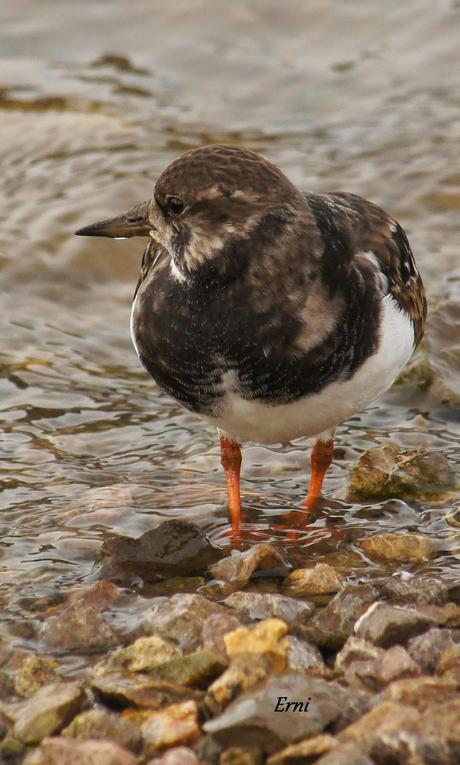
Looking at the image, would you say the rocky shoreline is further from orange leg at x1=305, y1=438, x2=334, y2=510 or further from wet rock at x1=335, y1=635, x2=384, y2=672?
orange leg at x1=305, y1=438, x2=334, y2=510

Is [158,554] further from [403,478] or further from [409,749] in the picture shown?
[409,749]

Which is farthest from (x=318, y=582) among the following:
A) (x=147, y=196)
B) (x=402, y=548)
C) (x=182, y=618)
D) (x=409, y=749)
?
(x=147, y=196)

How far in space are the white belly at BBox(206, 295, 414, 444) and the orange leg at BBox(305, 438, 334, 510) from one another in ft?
1.22

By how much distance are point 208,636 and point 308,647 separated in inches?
11.4

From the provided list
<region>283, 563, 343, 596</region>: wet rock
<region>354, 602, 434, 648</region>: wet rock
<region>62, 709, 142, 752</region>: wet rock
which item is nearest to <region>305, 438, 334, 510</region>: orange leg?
<region>283, 563, 343, 596</region>: wet rock

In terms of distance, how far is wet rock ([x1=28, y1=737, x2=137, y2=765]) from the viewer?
3074 millimetres

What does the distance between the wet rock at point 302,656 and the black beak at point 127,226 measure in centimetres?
163

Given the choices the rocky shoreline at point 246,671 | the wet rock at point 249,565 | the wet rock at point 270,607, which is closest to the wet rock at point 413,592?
the rocky shoreline at point 246,671

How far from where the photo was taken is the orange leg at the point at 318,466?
5.14 m

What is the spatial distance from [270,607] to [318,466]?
1317mm

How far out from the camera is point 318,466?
204 inches

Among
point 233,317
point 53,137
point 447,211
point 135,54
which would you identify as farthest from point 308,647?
point 135,54

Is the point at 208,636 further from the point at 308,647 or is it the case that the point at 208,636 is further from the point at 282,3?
the point at 282,3

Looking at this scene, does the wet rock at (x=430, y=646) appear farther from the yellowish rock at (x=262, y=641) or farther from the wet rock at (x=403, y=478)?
the wet rock at (x=403, y=478)
